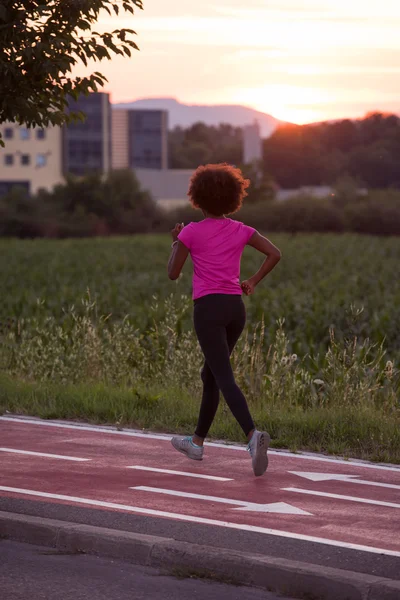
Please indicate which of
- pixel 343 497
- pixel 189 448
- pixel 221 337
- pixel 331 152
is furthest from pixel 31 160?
pixel 343 497

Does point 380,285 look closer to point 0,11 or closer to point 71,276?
point 71,276

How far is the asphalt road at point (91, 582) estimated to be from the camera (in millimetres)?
5047

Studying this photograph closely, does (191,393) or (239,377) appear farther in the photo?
(239,377)

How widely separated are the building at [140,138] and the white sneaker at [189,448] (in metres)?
133

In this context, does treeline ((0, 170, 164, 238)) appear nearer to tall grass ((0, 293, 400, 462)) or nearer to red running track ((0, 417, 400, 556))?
tall grass ((0, 293, 400, 462))

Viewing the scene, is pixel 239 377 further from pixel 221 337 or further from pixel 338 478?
pixel 338 478

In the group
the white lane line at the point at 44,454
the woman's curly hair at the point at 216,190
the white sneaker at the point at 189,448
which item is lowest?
the white lane line at the point at 44,454

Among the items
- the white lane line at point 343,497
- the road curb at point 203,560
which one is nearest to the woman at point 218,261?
the white lane line at point 343,497

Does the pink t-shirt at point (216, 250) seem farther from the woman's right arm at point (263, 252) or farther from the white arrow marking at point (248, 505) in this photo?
the white arrow marking at point (248, 505)

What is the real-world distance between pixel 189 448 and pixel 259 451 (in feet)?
2.66

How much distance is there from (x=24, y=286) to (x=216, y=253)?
99.1 feet

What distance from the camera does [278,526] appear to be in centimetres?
598

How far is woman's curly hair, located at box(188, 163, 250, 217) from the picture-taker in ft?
24.1

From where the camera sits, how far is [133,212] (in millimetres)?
99688
